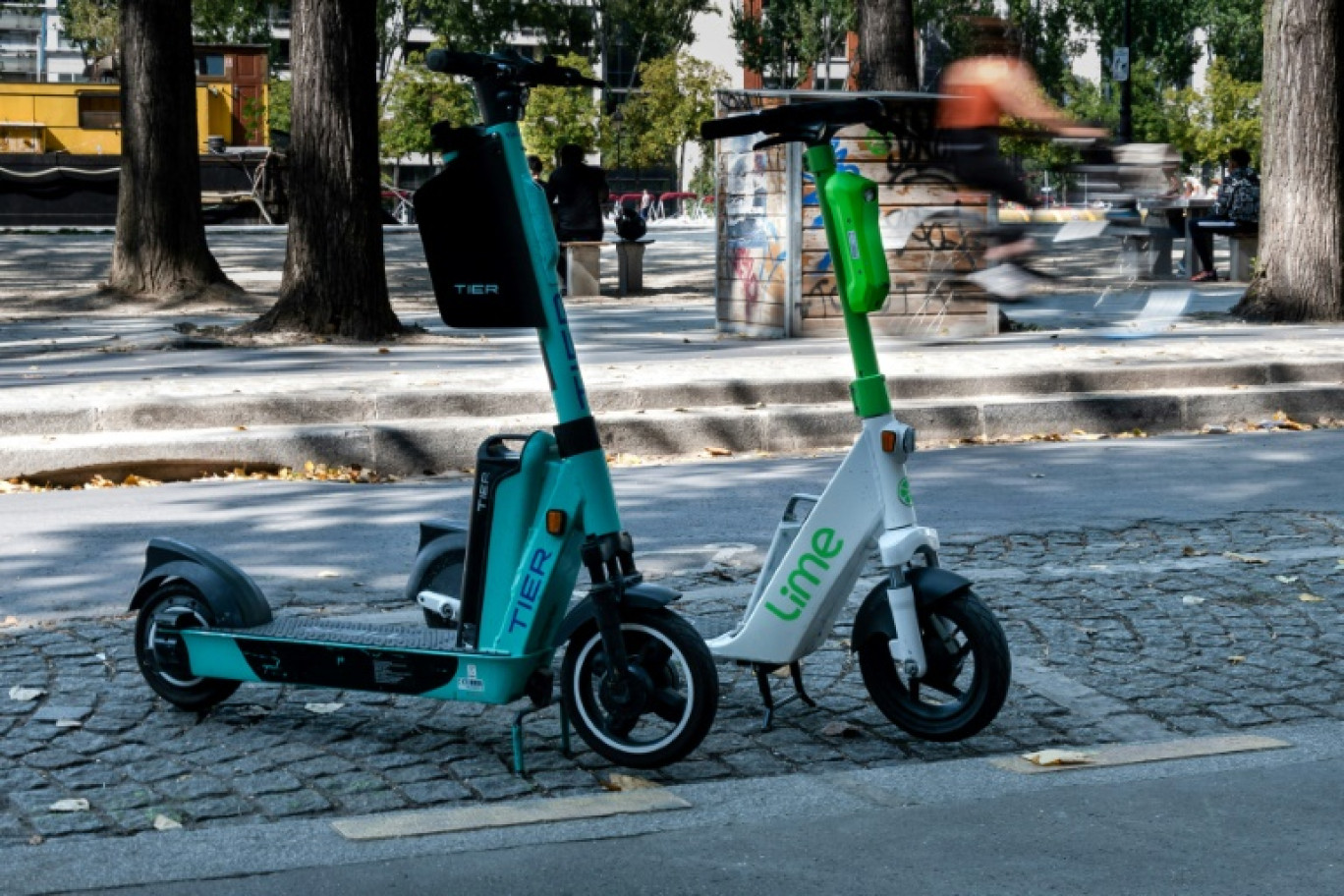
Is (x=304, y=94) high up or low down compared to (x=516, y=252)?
up

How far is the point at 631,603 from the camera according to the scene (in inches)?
176

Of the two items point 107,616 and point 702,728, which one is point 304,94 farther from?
point 702,728

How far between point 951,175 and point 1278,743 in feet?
5.86

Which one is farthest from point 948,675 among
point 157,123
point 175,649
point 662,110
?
point 662,110

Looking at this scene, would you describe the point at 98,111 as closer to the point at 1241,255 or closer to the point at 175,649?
the point at 1241,255

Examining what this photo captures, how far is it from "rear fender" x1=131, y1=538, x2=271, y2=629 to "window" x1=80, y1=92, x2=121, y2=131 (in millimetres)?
39643

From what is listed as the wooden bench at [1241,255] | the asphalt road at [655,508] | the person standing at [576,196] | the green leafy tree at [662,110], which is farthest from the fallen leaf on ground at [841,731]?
the green leafy tree at [662,110]

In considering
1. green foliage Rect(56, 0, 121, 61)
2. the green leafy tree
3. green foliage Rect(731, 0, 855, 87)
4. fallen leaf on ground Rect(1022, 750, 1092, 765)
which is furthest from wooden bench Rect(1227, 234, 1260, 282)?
green foliage Rect(56, 0, 121, 61)

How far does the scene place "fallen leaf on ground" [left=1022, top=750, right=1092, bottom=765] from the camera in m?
4.59

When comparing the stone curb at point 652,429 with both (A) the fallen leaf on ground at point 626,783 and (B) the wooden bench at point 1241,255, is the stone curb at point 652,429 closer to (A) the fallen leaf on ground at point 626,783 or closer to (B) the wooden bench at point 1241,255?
(A) the fallen leaf on ground at point 626,783

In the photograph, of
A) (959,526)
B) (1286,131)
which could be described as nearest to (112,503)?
(959,526)

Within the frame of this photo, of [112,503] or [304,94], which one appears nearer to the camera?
[112,503]

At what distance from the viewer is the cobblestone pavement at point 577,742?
4.38 m

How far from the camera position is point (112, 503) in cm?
854
